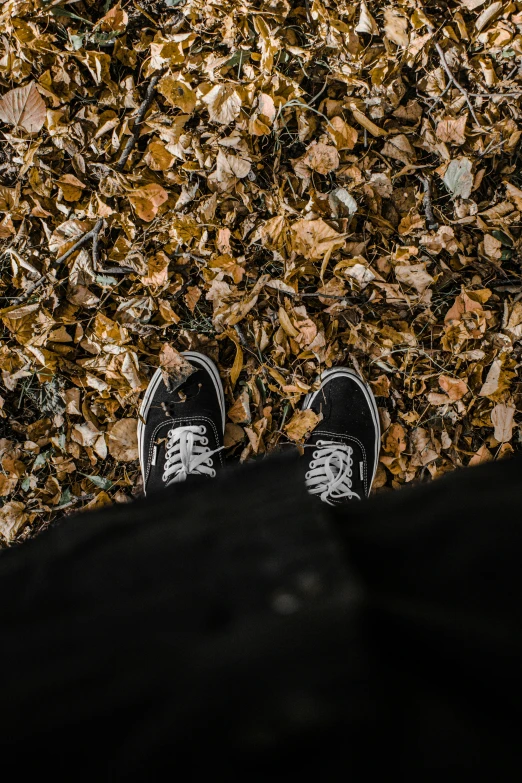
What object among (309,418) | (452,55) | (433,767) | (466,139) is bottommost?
(309,418)

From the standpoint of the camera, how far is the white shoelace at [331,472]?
1248mm

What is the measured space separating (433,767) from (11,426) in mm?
1131

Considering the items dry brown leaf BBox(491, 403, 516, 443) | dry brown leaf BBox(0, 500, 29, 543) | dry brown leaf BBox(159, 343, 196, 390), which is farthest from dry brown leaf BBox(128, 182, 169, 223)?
dry brown leaf BBox(491, 403, 516, 443)

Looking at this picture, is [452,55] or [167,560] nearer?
[167,560]

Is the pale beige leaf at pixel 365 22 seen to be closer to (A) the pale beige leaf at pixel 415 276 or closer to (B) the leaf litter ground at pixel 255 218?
(B) the leaf litter ground at pixel 255 218

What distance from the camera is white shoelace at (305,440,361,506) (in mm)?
1248

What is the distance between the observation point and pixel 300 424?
4.13 ft

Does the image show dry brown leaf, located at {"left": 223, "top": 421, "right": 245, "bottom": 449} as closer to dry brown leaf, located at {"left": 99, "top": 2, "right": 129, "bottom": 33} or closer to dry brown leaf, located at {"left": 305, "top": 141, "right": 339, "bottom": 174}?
dry brown leaf, located at {"left": 305, "top": 141, "right": 339, "bottom": 174}

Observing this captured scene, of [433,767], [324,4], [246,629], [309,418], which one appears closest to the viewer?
[433,767]

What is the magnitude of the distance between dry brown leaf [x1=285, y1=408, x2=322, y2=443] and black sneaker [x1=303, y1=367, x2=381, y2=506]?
19 mm

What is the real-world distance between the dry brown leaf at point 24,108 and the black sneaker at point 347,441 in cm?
91

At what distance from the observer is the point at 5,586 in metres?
0.70

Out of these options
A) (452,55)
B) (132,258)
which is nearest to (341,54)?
(452,55)

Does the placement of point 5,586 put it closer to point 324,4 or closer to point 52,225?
point 52,225
